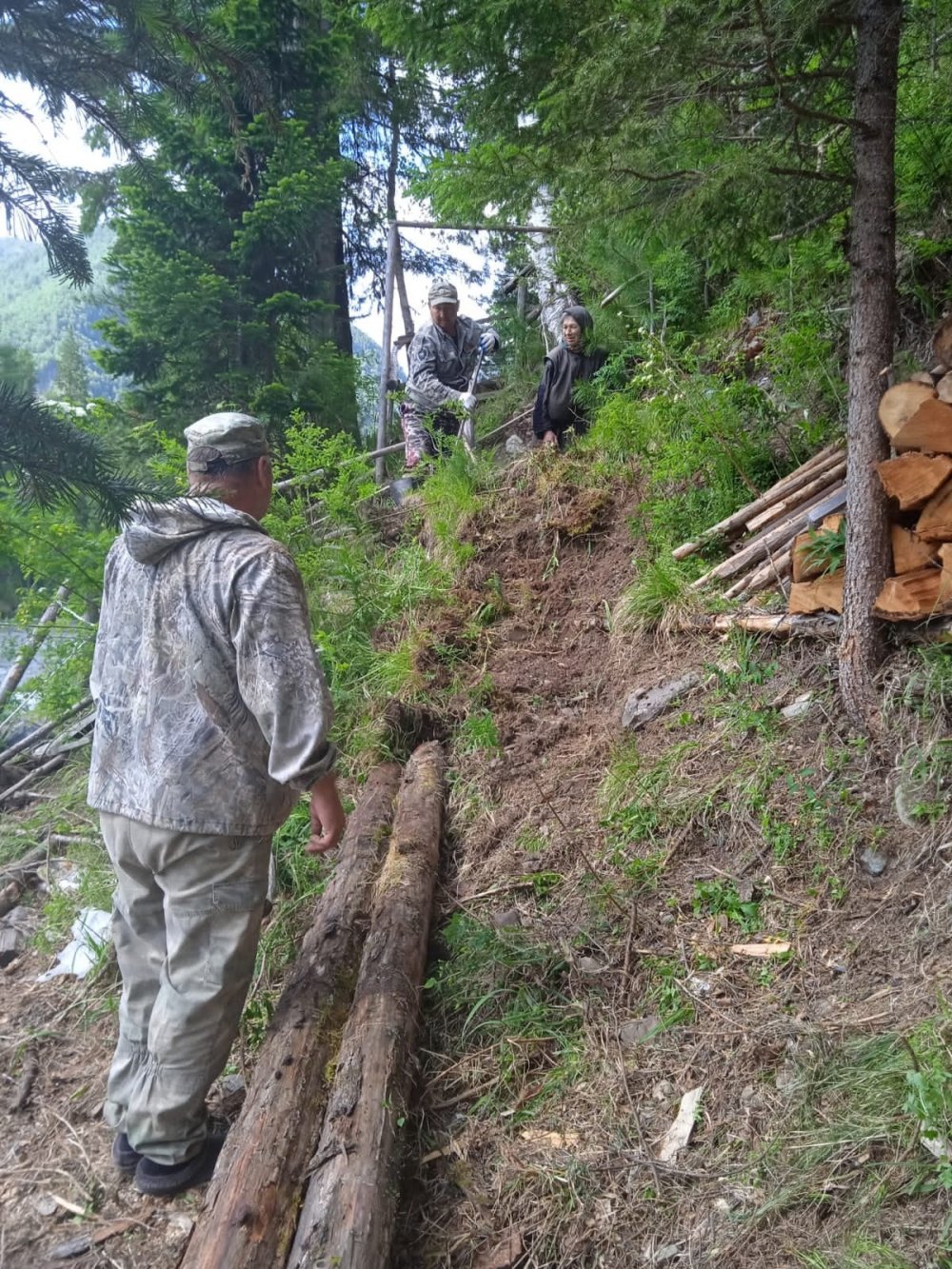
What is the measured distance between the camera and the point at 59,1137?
3111 millimetres

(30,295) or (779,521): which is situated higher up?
(30,295)

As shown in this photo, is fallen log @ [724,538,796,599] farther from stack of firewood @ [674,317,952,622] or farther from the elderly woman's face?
the elderly woman's face

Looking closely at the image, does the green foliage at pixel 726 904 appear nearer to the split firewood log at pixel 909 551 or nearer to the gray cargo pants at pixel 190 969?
the split firewood log at pixel 909 551

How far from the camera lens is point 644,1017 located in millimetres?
2775

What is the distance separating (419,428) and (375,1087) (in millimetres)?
6455

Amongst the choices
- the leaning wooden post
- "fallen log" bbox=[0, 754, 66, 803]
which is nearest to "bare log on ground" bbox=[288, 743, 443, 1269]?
"fallen log" bbox=[0, 754, 66, 803]

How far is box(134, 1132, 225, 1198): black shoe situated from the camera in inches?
106

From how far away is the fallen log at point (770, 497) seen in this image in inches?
160

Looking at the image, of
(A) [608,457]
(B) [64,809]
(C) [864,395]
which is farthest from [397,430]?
(C) [864,395]

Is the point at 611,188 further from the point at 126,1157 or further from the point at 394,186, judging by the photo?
the point at 394,186

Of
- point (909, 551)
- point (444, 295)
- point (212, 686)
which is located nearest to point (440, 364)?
point (444, 295)

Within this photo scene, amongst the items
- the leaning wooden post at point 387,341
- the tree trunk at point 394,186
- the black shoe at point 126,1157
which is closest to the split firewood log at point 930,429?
the black shoe at point 126,1157

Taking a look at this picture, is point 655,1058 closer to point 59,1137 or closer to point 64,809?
point 59,1137

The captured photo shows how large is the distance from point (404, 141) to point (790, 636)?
1364cm
